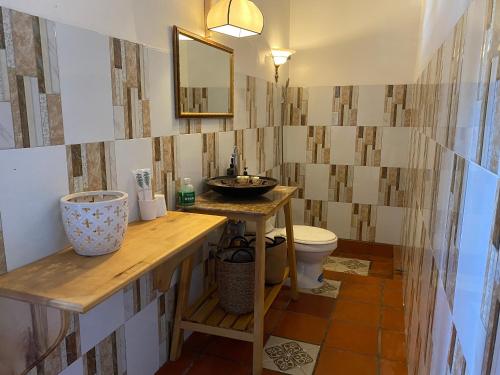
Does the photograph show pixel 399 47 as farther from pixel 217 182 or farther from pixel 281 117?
pixel 217 182

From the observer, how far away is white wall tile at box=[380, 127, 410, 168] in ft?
10.3

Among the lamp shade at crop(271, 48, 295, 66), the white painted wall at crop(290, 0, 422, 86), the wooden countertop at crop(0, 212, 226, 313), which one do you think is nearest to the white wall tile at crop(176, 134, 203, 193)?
the wooden countertop at crop(0, 212, 226, 313)

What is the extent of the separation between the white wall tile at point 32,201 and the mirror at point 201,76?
732 millimetres

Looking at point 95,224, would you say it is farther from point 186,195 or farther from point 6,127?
point 186,195

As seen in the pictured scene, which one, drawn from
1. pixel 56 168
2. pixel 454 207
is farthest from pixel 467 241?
pixel 56 168

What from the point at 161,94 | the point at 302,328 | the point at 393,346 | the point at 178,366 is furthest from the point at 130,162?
the point at 393,346

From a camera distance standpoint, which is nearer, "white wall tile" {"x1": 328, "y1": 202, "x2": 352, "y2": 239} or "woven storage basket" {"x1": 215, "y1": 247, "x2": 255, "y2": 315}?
"woven storage basket" {"x1": 215, "y1": 247, "x2": 255, "y2": 315}

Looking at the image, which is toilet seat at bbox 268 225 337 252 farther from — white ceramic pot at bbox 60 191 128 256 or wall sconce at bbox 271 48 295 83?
white ceramic pot at bbox 60 191 128 256

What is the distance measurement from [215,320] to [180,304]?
0.66ft

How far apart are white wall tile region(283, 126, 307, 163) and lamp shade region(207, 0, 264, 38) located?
151 centimetres

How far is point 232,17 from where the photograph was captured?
1.89 m

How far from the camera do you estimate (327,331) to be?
7.22 ft

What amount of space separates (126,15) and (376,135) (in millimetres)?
2373

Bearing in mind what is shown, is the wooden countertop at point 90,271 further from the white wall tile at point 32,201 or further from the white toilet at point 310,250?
the white toilet at point 310,250
